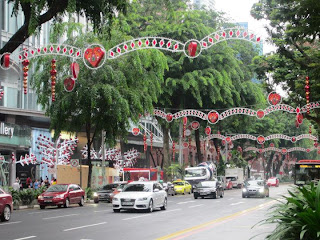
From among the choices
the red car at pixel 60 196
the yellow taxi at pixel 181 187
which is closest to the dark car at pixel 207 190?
the red car at pixel 60 196

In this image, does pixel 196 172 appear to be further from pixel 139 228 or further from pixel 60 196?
pixel 139 228

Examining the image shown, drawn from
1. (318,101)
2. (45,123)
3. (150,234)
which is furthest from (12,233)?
(45,123)

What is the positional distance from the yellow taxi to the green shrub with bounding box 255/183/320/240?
4623cm

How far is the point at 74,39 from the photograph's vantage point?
38688mm

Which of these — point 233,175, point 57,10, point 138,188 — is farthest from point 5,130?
point 233,175

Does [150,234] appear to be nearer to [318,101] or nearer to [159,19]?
[318,101]

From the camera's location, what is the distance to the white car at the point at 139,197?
26531 millimetres

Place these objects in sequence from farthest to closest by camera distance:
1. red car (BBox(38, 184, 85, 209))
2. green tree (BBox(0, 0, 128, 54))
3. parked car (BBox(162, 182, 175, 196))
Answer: parked car (BBox(162, 182, 175, 196)) < red car (BBox(38, 184, 85, 209)) < green tree (BBox(0, 0, 128, 54))

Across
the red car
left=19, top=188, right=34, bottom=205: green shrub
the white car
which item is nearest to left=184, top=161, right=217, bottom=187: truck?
the red car

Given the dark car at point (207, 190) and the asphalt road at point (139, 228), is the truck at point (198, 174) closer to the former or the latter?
the dark car at point (207, 190)

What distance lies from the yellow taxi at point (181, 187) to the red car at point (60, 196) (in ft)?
69.9

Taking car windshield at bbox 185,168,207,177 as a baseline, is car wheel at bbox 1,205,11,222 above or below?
below

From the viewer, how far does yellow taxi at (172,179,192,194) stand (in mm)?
55494

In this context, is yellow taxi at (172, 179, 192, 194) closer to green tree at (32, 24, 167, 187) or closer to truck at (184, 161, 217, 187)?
truck at (184, 161, 217, 187)
